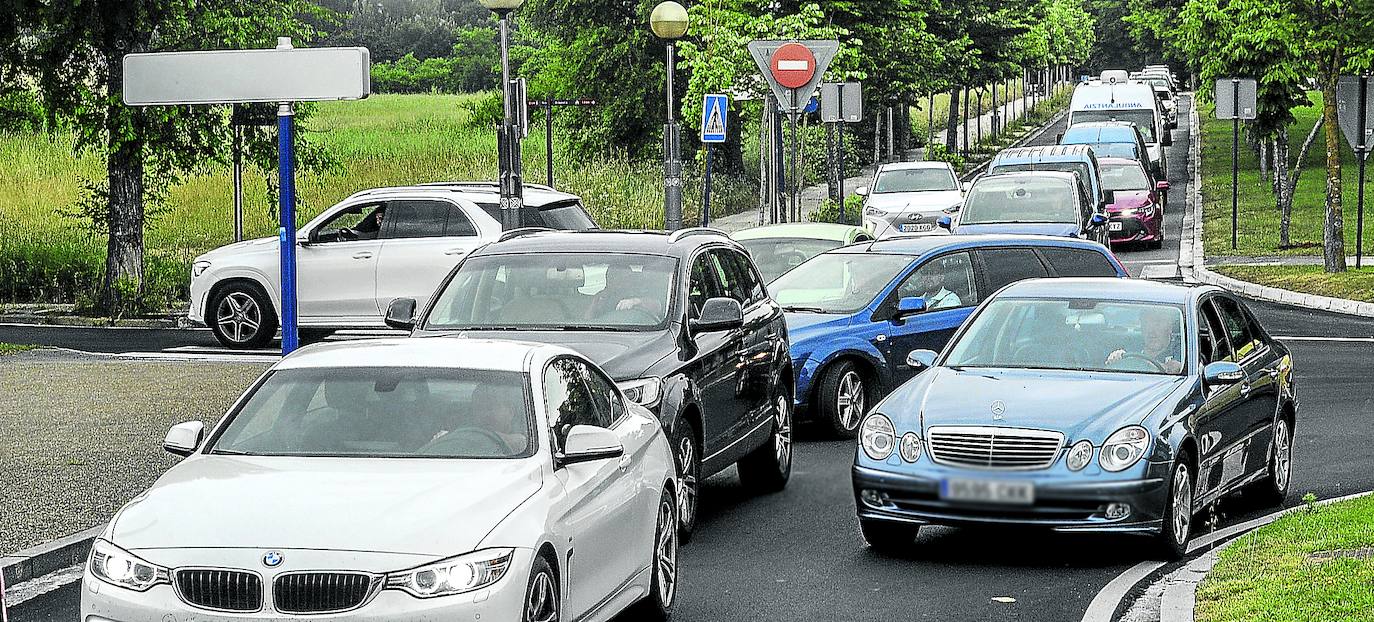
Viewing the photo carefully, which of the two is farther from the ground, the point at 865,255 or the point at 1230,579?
the point at 865,255

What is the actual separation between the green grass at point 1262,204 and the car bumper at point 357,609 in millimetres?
28781

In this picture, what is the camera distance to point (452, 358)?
294 inches

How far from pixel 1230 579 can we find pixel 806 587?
6.50 feet

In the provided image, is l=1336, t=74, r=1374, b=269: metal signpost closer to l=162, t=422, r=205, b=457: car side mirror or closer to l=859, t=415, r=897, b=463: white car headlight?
l=859, t=415, r=897, b=463: white car headlight

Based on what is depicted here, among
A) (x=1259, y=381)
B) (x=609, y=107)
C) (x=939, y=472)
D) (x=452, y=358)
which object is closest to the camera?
(x=452, y=358)

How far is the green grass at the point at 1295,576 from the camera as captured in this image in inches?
297

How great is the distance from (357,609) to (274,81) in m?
5.57

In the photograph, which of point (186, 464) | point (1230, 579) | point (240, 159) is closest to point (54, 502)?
point (186, 464)

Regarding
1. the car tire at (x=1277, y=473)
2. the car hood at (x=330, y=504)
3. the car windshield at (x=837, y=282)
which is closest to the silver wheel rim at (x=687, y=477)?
the car hood at (x=330, y=504)

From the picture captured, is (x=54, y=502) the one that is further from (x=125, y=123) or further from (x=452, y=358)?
(x=125, y=123)

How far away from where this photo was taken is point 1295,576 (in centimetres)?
824

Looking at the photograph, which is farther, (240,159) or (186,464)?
(240,159)

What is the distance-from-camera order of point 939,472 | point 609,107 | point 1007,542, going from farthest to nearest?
point 609,107
point 1007,542
point 939,472

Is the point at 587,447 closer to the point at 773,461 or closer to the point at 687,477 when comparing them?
the point at 687,477
